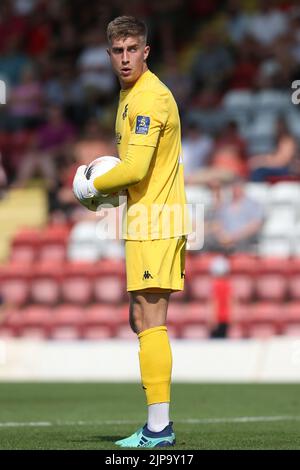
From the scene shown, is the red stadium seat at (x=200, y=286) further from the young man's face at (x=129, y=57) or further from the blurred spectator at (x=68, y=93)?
the young man's face at (x=129, y=57)

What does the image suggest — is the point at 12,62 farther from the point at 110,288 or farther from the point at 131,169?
the point at 131,169

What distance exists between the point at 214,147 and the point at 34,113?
368cm

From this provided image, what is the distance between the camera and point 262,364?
12.8 meters

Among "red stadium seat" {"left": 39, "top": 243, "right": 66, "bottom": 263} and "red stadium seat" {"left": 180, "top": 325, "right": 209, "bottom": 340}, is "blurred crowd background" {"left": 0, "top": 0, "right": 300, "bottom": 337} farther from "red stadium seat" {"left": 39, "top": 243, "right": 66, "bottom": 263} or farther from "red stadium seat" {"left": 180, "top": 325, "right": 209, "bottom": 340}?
"red stadium seat" {"left": 180, "top": 325, "right": 209, "bottom": 340}

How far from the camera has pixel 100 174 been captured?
6641 millimetres

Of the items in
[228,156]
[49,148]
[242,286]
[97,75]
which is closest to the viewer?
[242,286]

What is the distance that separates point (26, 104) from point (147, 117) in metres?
12.6

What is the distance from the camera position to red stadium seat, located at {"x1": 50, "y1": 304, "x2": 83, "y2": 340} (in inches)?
595

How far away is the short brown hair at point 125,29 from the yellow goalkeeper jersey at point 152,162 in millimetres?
241

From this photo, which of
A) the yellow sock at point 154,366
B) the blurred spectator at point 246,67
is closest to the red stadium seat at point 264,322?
the blurred spectator at point 246,67

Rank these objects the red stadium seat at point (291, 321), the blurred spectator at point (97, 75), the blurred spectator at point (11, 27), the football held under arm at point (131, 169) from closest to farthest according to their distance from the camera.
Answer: the football held under arm at point (131, 169) < the red stadium seat at point (291, 321) < the blurred spectator at point (97, 75) < the blurred spectator at point (11, 27)

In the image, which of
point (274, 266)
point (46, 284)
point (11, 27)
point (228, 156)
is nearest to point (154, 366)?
point (274, 266)

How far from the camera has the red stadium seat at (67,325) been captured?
49.6 feet

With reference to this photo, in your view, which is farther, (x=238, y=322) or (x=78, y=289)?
(x=78, y=289)
